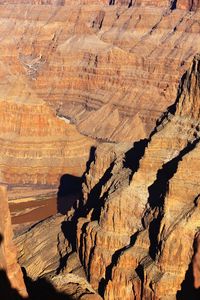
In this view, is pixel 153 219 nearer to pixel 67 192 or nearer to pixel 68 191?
pixel 67 192

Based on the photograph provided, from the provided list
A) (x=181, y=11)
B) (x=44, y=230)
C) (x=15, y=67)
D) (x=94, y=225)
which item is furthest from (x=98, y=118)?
(x=94, y=225)

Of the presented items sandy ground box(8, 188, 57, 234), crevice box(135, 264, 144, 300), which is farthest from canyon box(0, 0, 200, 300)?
sandy ground box(8, 188, 57, 234)

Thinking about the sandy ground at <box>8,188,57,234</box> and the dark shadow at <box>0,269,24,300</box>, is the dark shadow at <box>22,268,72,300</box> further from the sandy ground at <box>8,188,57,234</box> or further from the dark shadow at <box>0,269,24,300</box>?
the sandy ground at <box>8,188,57,234</box>

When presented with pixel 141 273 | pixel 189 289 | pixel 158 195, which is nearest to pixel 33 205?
pixel 158 195

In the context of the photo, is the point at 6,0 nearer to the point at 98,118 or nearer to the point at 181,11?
the point at 181,11

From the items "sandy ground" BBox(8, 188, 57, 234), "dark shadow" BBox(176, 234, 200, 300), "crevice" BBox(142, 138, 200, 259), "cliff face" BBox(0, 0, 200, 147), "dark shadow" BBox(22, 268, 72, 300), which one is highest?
"cliff face" BBox(0, 0, 200, 147)

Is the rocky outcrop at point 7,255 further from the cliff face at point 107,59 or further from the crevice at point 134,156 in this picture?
the cliff face at point 107,59
